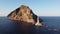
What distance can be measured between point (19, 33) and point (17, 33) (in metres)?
1.75

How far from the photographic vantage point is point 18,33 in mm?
116625

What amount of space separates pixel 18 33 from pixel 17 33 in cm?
88

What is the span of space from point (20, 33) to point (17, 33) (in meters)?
2.63

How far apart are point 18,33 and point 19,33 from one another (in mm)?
877

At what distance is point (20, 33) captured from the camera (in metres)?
117

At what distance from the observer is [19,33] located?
116688 millimetres

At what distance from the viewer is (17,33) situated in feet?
382
